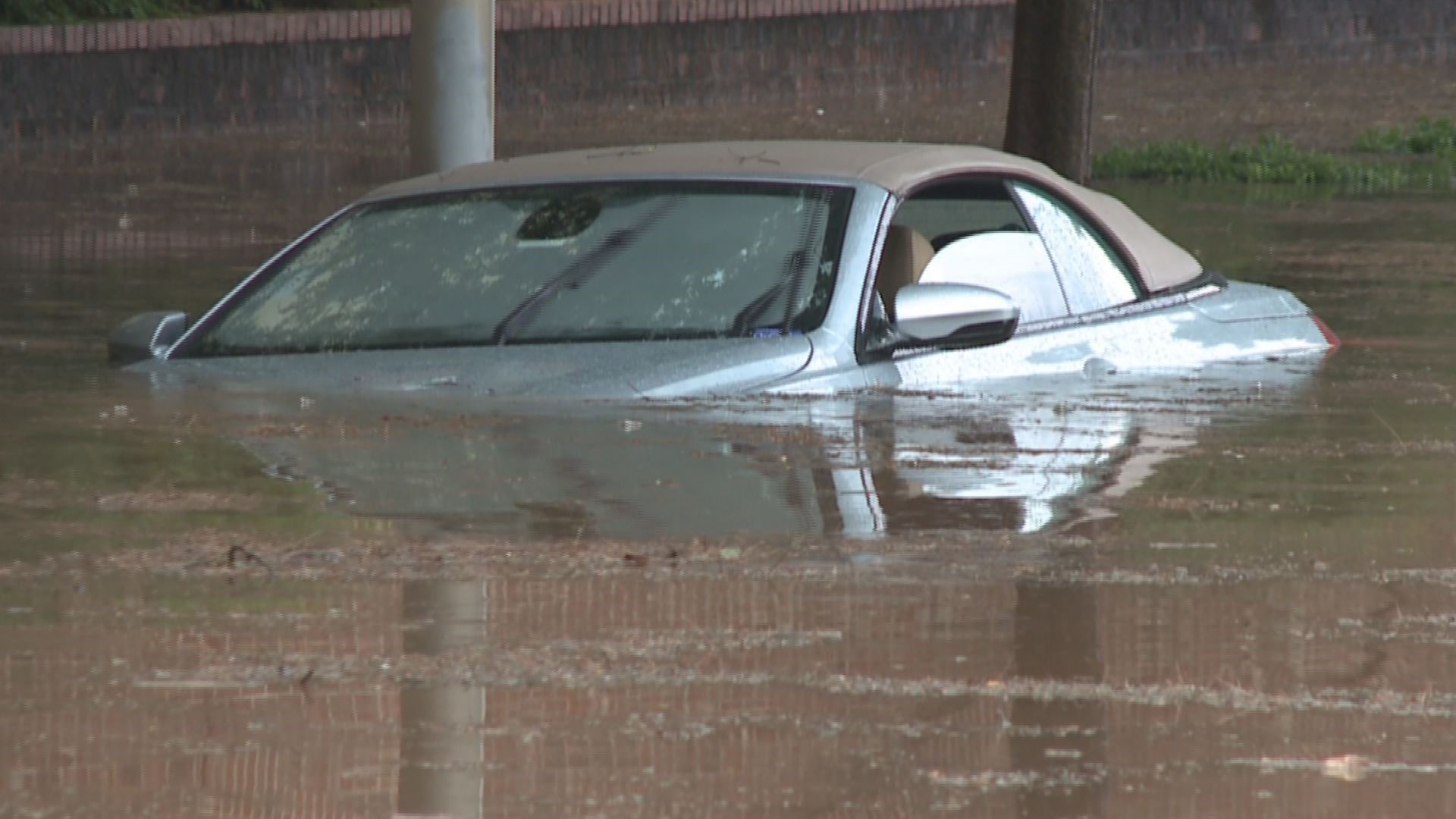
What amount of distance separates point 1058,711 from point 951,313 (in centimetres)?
300

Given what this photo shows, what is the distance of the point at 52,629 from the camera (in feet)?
15.8

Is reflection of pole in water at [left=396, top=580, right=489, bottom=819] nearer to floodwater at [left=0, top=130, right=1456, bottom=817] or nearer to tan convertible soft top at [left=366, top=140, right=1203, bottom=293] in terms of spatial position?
floodwater at [left=0, top=130, right=1456, bottom=817]

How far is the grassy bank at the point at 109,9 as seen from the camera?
20641mm

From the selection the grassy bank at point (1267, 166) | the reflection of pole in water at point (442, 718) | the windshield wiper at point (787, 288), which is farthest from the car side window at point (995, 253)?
the grassy bank at point (1267, 166)

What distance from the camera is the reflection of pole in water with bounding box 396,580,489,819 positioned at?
3.83 metres

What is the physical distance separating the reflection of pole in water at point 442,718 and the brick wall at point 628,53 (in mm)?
15153

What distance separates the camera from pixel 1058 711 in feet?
14.3

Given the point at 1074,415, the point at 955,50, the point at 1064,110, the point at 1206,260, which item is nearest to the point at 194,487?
the point at 1074,415

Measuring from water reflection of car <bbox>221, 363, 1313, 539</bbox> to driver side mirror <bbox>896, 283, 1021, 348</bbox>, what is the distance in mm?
183

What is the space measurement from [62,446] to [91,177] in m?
11.4

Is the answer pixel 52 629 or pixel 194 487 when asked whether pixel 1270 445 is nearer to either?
pixel 194 487

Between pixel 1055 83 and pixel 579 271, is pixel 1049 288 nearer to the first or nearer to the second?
pixel 579 271

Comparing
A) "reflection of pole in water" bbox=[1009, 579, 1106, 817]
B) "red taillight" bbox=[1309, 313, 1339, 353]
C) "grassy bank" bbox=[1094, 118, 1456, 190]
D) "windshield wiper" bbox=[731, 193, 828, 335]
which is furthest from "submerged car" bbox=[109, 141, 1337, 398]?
"grassy bank" bbox=[1094, 118, 1456, 190]

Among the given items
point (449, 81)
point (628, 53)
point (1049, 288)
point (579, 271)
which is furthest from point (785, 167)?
point (628, 53)
